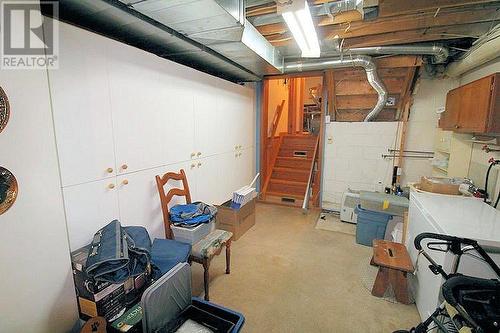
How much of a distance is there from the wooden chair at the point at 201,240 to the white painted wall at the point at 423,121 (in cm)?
301

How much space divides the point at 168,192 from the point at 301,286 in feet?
4.95

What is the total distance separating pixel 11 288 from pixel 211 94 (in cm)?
235

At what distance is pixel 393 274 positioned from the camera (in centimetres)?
198

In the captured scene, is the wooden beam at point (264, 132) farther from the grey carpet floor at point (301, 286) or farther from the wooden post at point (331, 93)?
the grey carpet floor at point (301, 286)

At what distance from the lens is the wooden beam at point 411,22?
1.99 metres

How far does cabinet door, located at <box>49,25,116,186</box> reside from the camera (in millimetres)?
1399

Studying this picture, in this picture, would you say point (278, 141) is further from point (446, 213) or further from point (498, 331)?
point (498, 331)

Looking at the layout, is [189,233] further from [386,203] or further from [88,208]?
[386,203]

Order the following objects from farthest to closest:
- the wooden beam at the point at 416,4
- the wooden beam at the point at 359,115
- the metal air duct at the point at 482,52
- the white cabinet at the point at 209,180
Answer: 1. the wooden beam at the point at 359,115
2. the white cabinet at the point at 209,180
3. the metal air duct at the point at 482,52
4. the wooden beam at the point at 416,4

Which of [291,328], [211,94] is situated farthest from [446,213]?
[211,94]

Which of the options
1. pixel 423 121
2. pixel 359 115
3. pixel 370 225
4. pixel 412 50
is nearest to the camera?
pixel 412 50

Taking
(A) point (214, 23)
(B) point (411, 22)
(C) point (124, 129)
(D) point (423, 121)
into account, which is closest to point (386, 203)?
(D) point (423, 121)

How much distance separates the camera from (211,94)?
2854 mm

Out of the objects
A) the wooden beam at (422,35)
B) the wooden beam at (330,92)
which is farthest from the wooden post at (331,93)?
the wooden beam at (422,35)
